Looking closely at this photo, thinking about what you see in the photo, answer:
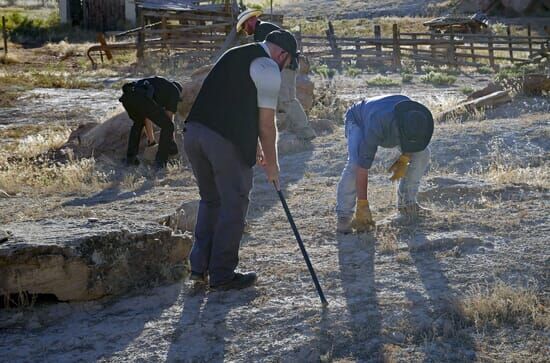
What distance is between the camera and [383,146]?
637 centimetres

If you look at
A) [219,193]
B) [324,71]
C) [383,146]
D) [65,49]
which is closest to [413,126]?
[383,146]

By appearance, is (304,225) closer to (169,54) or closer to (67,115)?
(67,115)

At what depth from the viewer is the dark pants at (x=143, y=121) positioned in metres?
10.5

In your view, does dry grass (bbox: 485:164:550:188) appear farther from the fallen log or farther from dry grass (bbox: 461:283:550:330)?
the fallen log

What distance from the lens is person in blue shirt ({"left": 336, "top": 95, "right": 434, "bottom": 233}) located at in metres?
6.07

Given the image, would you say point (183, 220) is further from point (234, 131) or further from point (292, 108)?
point (292, 108)

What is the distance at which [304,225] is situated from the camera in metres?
7.13

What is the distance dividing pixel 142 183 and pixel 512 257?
16.6ft

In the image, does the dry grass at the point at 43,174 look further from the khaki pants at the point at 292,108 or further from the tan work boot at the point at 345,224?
the tan work boot at the point at 345,224

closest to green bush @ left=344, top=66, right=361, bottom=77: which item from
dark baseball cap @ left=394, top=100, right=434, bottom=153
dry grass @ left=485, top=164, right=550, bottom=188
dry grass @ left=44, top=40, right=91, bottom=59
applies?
dry grass @ left=44, top=40, right=91, bottom=59

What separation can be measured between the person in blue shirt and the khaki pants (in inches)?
175

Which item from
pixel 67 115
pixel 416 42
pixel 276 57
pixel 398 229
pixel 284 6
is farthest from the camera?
pixel 284 6

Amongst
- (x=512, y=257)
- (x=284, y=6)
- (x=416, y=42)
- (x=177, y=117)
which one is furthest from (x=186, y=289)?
(x=284, y=6)

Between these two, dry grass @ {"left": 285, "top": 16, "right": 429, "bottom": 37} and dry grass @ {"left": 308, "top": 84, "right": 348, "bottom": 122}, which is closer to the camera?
dry grass @ {"left": 308, "top": 84, "right": 348, "bottom": 122}
